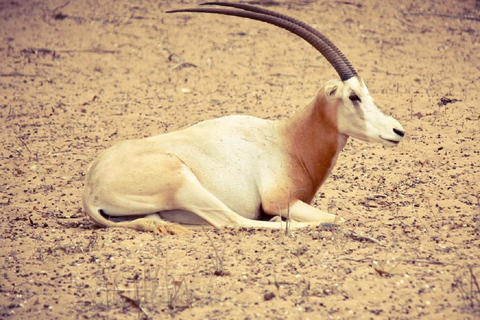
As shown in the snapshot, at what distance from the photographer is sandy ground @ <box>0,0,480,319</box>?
4.44m

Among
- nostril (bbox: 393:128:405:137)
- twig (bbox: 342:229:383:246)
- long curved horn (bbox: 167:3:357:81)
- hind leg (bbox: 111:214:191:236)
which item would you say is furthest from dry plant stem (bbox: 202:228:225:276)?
long curved horn (bbox: 167:3:357:81)

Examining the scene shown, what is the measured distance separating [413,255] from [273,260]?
0.90 m

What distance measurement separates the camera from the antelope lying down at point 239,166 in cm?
573

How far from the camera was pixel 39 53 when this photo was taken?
11.3 m

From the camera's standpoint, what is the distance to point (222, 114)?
28.9 feet

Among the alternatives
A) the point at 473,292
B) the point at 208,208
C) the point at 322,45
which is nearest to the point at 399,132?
the point at 322,45

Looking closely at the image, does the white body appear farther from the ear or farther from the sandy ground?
the sandy ground

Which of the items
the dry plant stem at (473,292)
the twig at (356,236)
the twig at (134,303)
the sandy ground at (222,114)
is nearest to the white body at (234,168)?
the sandy ground at (222,114)

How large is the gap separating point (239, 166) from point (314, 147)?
645 mm

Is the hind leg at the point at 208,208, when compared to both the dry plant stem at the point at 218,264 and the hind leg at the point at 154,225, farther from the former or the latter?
the dry plant stem at the point at 218,264

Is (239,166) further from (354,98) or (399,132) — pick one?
(399,132)

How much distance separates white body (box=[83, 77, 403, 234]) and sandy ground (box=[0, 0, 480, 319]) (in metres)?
0.23

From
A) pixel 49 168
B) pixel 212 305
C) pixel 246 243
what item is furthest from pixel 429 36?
pixel 212 305

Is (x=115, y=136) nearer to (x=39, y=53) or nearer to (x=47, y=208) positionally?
(x=47, y=208)
